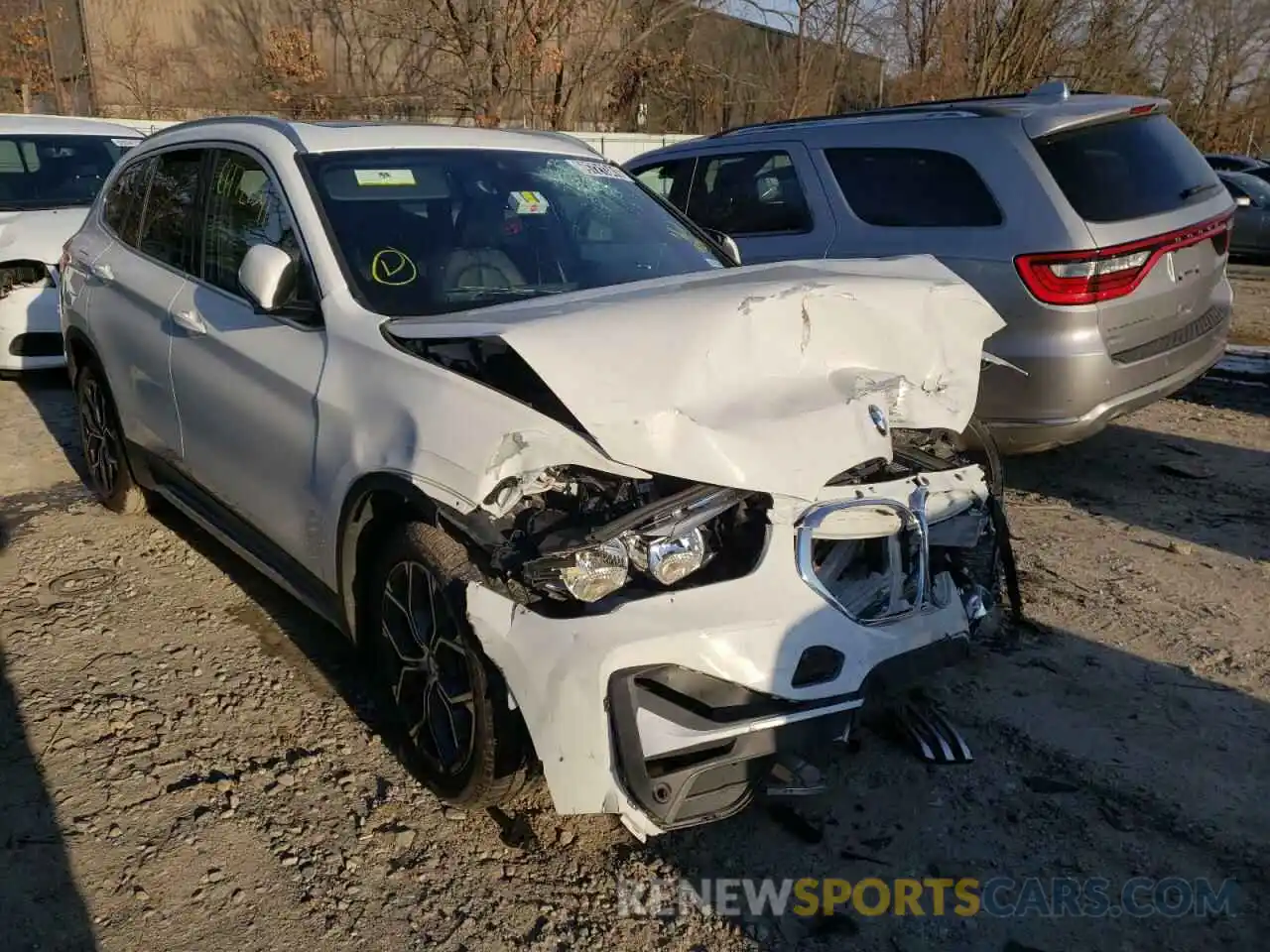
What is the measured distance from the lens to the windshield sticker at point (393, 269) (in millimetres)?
3301

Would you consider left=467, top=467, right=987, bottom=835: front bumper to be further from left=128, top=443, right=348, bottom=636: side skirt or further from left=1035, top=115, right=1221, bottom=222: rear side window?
left=1035, top=115, right=1221, bottom=222: rear side window

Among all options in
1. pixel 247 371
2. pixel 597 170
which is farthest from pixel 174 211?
pixel 597 170

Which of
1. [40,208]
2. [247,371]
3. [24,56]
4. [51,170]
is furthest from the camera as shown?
[24,56]

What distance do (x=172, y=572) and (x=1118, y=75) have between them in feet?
75.2

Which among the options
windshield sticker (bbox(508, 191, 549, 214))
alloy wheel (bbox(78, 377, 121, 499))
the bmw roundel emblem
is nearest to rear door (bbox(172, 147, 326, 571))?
windshield sticker (bbox(508, 191, 549, 214))

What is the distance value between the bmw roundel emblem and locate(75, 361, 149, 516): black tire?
145 inches

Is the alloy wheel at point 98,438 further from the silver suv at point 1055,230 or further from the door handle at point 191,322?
the silver suv at point 1055,230

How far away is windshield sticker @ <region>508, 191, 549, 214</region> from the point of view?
3791 millimetres

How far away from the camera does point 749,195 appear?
20.5ft

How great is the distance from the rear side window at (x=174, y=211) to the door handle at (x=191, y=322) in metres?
0.23

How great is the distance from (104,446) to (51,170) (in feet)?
14.4

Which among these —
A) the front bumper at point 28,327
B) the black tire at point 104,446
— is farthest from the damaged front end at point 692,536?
the front bumper at point 28,327

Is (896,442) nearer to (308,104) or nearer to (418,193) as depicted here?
(418,193)

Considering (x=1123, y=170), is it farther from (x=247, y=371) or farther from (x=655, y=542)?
(x=247, y=371)
